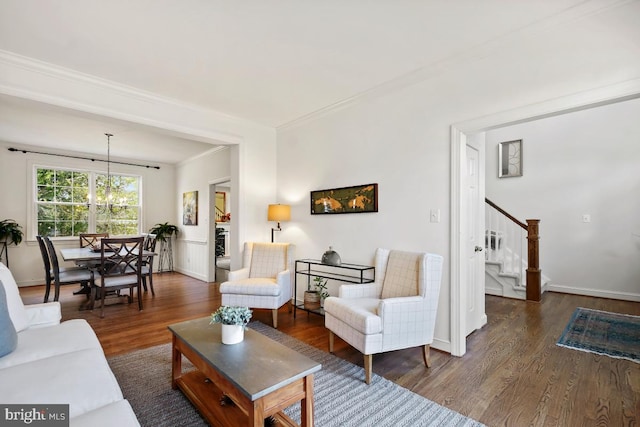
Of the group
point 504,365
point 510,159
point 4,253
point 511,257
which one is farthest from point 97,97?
point 510,159

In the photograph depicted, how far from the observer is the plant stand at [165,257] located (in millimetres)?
6941

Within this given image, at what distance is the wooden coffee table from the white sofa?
428mm

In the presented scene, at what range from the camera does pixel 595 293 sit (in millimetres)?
4676

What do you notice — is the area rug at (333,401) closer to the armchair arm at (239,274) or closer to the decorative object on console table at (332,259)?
the decorative object on console table at (332,259)

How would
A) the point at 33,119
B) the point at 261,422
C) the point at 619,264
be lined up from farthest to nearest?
1. the point at 619,264
2. the point at 33,119
3. the point at 261,422

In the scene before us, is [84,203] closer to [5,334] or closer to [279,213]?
[279,213]

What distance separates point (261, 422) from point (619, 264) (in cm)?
567

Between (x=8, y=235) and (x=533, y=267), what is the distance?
338 inches

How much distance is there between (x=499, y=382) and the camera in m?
2.21

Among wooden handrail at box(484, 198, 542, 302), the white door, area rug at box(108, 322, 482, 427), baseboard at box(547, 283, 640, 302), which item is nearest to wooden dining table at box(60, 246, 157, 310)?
area rug at box(108, 322, 482, 427)

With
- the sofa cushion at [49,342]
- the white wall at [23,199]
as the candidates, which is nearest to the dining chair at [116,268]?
the sofa cushion at [49,342]

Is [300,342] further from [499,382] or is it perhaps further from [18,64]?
[18,64]

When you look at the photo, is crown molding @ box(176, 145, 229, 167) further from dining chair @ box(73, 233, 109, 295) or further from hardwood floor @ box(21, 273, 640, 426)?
hardwood floor @ box(21, 273, 640, 426)

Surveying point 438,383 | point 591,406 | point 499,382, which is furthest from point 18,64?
point 591,406
